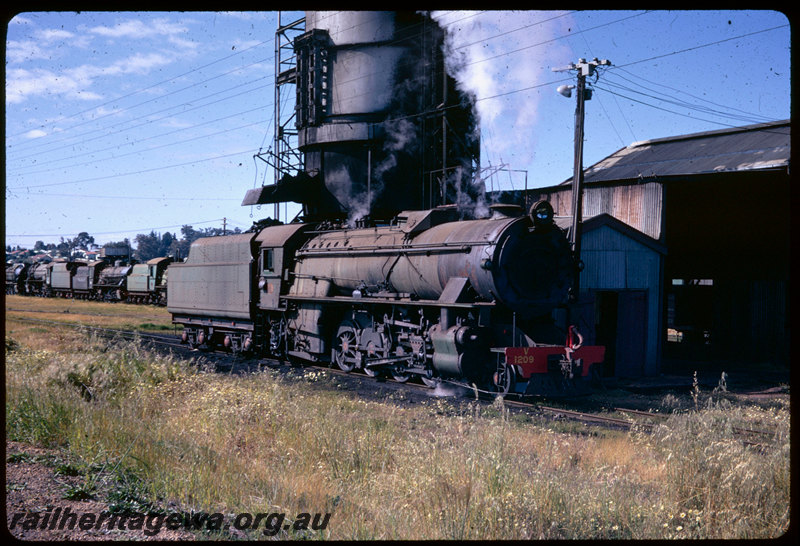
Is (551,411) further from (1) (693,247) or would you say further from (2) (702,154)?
(2) (702,154)

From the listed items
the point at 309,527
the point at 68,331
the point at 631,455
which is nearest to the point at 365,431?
the point at 309,527

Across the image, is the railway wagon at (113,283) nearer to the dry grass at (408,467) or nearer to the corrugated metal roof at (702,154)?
the corrugated metal roof at (702,154)

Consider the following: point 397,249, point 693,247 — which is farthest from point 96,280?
point 693,247

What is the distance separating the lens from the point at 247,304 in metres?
18.7

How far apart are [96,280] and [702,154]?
50.3 m

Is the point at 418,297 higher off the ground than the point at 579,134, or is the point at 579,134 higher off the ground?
the point at 579,134

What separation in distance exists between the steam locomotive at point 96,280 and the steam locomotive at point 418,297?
28.5 m

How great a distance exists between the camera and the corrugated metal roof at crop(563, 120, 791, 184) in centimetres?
2094

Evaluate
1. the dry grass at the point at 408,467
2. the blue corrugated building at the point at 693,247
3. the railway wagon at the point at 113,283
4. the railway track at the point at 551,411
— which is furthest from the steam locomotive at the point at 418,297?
the railway wagon at the point at 113,283

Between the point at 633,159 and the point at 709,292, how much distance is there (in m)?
6.73

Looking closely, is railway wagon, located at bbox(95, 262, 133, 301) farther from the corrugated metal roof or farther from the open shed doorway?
the open shed doorway

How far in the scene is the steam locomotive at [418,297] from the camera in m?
12.0

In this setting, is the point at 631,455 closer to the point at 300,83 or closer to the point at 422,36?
→ the point at 422,36

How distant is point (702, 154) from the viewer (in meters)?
23.8
